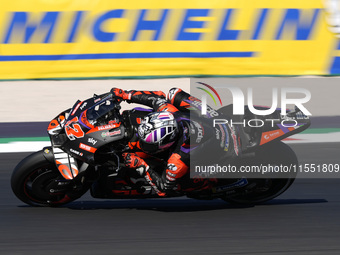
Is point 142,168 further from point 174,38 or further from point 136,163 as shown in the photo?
point 174,38

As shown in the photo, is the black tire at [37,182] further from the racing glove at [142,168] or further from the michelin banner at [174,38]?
the michelin banner at [174,38]

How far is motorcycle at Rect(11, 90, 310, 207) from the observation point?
5.59m

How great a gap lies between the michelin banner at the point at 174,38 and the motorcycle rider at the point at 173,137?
340cm

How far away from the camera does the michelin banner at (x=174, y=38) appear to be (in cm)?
936

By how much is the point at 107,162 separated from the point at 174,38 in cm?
407

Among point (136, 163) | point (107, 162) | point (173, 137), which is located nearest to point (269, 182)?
point (173, 137)

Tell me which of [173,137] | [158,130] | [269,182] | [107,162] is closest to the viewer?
[158,130]

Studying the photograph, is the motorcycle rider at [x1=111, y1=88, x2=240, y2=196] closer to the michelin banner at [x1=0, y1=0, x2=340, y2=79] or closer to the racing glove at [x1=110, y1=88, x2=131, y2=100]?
the racing glove at [x1=110, y1=88, x2=131, y2=100]

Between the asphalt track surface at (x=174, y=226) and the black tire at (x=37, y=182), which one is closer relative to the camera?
the asphalt track surface at (x=174, y=226)

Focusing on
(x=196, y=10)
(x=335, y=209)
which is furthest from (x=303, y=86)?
(x=335, y=209)

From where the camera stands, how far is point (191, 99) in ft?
20.1

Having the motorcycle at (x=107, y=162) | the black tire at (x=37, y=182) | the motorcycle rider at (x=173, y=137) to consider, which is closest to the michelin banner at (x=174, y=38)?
the motorcycle at (x=107, y=162)

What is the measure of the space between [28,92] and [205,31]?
107 inches

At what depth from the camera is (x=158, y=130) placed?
5.28 m
